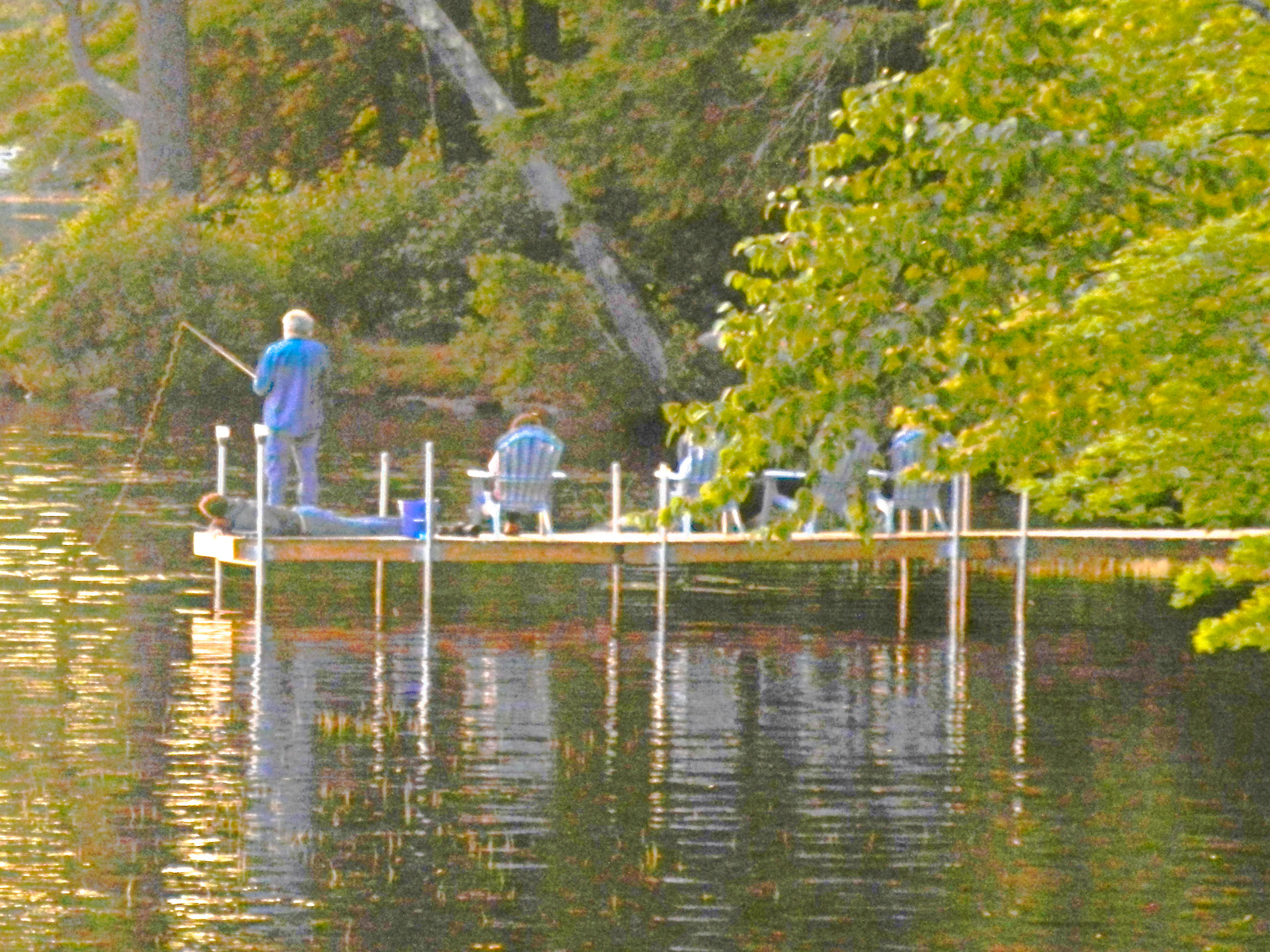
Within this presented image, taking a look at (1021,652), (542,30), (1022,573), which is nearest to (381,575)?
(1022,573)

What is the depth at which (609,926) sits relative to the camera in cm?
933

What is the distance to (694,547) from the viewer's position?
1862 cm

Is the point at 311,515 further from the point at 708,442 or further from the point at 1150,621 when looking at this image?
the point at 708,442

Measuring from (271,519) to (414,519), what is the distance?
94cm

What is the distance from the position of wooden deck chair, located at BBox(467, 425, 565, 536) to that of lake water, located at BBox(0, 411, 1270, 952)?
0.71 m

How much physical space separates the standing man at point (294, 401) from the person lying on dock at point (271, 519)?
92cm

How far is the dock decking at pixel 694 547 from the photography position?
18156 millimetres

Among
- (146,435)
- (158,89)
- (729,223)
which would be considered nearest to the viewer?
(729,223)

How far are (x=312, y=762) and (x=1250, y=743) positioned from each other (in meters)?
4.40

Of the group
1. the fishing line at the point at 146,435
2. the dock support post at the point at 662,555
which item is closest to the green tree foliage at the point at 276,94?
the fishing line at the point at 146,435

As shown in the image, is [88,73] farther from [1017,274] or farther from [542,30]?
[1017,274]

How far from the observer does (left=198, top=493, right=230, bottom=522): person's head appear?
1811 centimetres

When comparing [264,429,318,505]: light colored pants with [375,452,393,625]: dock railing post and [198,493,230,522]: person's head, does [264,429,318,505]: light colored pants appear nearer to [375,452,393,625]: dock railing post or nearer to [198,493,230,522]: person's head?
[375,452,393,625]: dock railing post

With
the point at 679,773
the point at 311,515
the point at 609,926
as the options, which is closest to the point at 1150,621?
the point at 311,515
